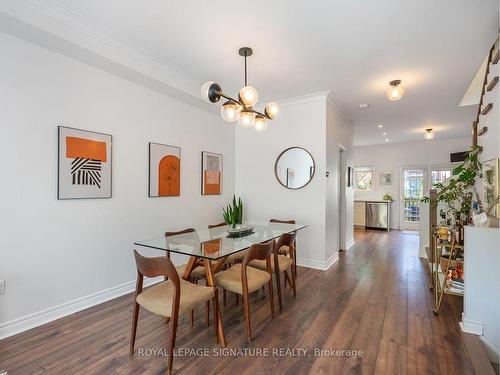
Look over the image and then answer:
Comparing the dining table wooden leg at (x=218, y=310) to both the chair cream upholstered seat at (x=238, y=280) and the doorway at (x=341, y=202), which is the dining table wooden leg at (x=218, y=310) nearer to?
the chair cream upholstered seat at (x=238, y=280)

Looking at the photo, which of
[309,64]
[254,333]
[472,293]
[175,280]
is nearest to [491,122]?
[472,293]

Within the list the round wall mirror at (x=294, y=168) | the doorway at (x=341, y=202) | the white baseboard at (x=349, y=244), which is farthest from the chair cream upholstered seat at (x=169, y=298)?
the white baseboard at (x=349, y=244)

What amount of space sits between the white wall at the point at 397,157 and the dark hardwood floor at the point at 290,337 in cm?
515

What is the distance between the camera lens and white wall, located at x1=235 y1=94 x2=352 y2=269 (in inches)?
149

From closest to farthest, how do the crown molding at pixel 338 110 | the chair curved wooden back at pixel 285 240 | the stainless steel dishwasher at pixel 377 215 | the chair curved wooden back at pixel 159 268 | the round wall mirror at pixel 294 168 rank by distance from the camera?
the chair curved wooden back at pixel 159 268 → the chair curved wooden back at pixel 285 240 → the crown molding at pixel 338 110 → the round wall mirror at pixel 294 168 → the stainless steel dishwasher at pixel 377 215

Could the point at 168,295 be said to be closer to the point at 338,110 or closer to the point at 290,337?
the point at 290,337

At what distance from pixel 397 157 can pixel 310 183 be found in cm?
507

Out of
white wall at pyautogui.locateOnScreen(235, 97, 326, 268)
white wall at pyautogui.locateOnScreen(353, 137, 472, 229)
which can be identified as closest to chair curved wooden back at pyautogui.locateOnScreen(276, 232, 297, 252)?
white wall at pyautogui.locateOnScreen(235, 97, 326, 268)

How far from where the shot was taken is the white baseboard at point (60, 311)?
206cm

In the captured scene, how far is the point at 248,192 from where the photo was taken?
14.6 feet

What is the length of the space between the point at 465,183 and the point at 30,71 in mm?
4440

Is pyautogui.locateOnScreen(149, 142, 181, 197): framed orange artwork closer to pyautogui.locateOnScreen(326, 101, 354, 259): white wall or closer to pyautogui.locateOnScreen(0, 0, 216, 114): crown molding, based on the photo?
pyautogui.locateOnScreen(0, 0, 216, 114): crown molding

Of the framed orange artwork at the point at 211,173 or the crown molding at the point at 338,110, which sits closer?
the crown molding at the point at 338,110

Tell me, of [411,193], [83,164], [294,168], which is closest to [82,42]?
[83,164]
